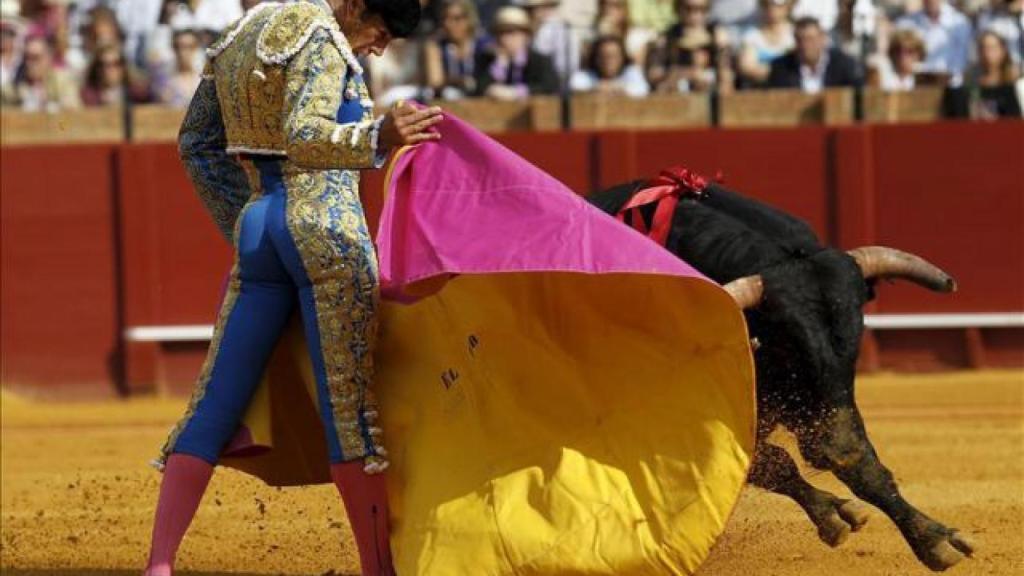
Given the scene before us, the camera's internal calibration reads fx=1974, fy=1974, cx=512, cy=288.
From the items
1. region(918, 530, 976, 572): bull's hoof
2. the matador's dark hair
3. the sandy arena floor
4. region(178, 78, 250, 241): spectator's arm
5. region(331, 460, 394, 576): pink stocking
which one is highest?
the matador's dark hair

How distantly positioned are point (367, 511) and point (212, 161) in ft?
2.42

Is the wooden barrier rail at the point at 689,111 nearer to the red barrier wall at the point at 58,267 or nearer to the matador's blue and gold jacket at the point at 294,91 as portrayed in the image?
the red barrier wall at the point at 58,267

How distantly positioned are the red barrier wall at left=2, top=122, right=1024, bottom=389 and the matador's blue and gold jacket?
18.3ft

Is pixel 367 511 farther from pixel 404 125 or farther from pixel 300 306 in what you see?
pixel 404 125

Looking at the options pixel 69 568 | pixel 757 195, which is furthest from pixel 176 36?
pixel 69 568

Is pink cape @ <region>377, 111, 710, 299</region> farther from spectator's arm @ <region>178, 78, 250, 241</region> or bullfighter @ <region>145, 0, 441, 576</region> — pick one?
spectator's arm @ <region>178, 78, 250, 241</region>

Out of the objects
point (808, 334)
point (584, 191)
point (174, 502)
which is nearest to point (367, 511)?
point (174, 502)

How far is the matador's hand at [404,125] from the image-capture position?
330 cm

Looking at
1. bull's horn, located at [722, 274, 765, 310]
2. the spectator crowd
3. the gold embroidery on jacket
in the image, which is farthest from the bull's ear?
the spectator crowd

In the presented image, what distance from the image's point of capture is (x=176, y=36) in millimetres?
9086

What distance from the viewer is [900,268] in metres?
4.27

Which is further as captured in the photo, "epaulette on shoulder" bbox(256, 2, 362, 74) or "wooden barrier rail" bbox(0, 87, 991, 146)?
"wooden barrier rail" bbox(0, 87, 991, 146)

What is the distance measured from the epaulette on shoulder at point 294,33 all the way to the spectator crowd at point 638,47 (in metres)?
5.45

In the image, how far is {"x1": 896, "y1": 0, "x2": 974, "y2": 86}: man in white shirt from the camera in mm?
8930
